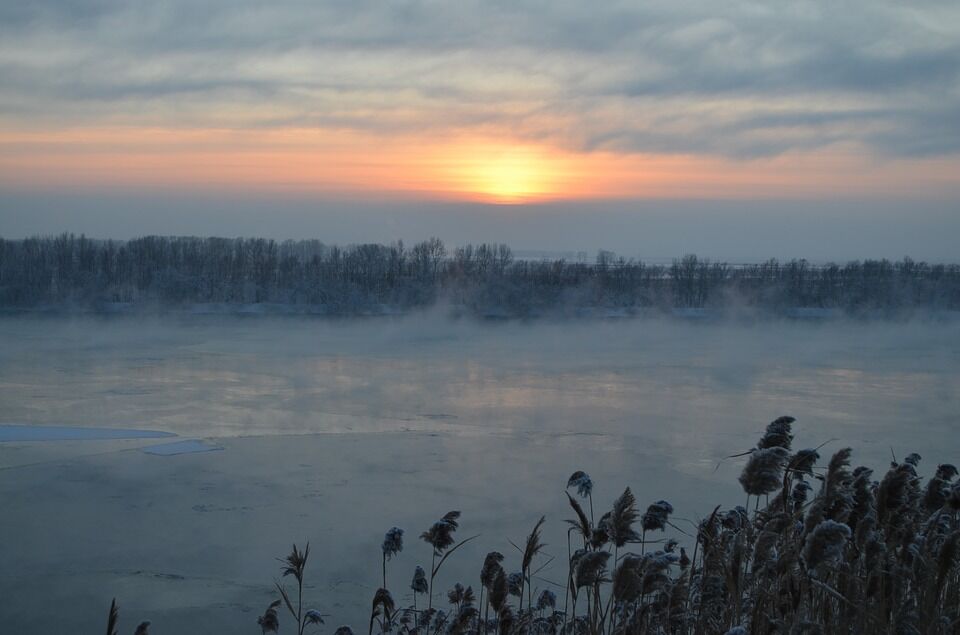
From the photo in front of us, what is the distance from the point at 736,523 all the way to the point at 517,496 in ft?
14.8

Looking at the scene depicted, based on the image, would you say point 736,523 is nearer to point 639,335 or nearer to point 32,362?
point 32,362

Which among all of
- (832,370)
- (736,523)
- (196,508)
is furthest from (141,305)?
(736,523)

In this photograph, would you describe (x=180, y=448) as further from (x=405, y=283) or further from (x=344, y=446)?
(x=405, y=283)

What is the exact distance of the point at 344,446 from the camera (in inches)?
355

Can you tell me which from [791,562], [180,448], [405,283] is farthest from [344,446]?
[405,283]

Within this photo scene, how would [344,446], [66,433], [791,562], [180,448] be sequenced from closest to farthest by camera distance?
[791,562]
[180,448]
[344,446]
[66,433]

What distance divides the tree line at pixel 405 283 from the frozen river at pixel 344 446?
15.1 m

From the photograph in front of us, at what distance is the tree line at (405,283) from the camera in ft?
115

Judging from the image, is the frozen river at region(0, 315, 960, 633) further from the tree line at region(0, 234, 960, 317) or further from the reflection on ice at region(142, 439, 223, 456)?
the tree line at region(0, 234, 960, 317)

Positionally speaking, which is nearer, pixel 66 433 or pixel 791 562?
pixel 791 562

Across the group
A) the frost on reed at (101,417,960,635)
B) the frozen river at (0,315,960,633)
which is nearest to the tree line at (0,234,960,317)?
the frozen river at (0,315,960,633)

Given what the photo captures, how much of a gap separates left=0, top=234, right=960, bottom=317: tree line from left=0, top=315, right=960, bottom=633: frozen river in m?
15.1

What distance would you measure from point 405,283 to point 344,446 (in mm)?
30805

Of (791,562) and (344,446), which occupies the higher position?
(791,562)
